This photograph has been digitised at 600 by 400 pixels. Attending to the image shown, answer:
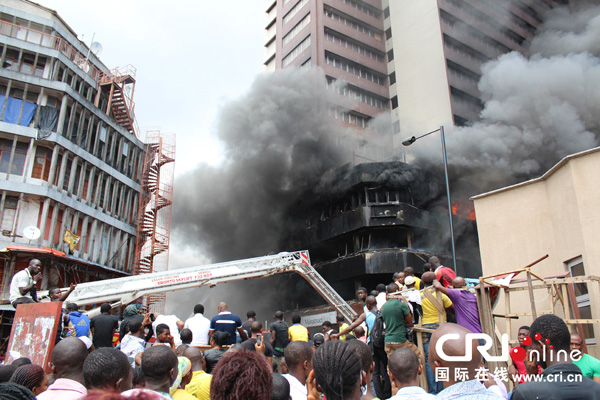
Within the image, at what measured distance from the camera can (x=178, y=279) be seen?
15.0 meters

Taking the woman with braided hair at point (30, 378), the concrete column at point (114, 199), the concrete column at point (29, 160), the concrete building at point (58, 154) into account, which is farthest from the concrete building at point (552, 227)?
the concrete column at point (114, 199)

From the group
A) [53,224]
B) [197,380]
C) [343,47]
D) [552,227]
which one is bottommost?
[197,380]

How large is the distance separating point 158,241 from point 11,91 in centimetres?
1217

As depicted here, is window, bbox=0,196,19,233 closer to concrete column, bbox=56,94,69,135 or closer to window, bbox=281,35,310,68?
concrete column, bbox=56,94,69,135

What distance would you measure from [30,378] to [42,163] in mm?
22347

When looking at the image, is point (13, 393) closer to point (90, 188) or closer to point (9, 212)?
point (9, 212)

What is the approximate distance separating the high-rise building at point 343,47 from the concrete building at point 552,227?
1093 inches

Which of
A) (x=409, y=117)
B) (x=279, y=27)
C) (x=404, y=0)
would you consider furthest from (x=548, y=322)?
(x=279, y=27)

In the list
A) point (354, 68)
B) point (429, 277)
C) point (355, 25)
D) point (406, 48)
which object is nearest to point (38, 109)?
point (429, 277)

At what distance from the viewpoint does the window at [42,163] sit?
22328mm

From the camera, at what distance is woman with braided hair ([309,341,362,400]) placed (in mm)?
2484

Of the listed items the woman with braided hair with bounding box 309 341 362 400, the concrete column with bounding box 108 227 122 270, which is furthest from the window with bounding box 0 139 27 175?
the woman with braided hair with bounding box 309 341 362 400

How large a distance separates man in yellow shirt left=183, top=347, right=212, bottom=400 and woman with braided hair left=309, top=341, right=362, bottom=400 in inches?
71.9

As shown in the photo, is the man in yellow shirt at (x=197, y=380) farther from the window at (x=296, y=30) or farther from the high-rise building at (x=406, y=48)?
the window at (x=296, y=30)
